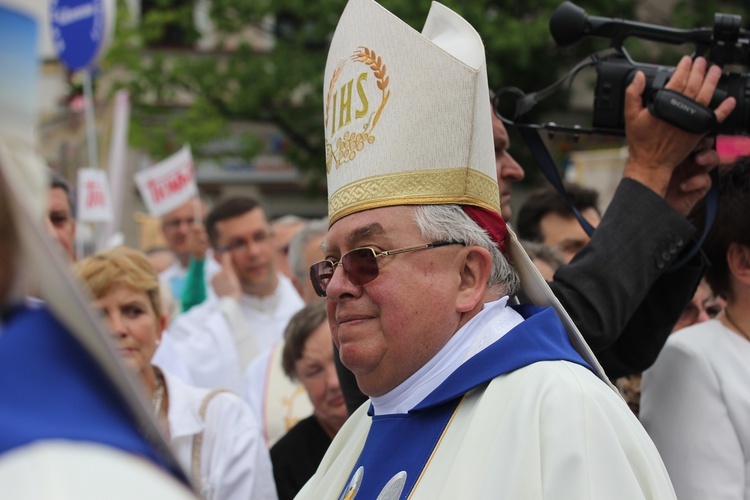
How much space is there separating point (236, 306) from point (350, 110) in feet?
12.6

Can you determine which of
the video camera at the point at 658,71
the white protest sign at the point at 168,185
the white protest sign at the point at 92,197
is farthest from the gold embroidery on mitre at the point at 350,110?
the white protest sign at the point at 168,185

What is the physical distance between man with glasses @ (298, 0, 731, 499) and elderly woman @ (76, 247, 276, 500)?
1.03 m

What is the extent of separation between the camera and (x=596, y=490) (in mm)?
2078

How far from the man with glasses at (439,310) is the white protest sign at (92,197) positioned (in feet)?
16.5

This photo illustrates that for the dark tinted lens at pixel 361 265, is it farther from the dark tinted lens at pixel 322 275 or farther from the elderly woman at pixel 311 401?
the elderly woman at pixel 311 401

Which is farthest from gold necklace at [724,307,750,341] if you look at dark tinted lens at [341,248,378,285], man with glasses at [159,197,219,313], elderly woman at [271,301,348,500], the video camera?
man with glasses at [159,197,219,313]

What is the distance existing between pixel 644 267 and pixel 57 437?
222 cm

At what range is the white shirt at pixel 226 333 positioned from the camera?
19.4 ft

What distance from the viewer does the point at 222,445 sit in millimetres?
3791

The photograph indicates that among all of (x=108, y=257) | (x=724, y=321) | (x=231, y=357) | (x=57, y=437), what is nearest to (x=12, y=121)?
(x=57, y=437)

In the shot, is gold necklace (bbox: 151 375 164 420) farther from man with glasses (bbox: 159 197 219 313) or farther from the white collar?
man with glasses (bbox: 159 197 219 313)

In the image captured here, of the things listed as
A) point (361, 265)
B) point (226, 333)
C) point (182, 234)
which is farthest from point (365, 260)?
point (182, 234)

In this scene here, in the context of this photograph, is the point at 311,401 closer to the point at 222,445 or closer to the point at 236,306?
the point at 222,445

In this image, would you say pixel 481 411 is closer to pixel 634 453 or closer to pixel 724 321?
pixel 634 453
